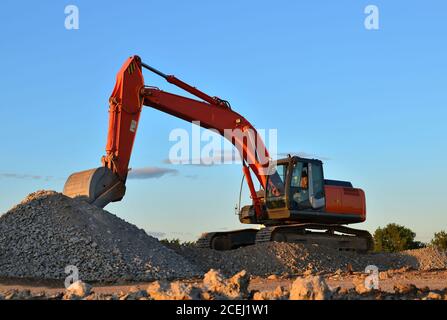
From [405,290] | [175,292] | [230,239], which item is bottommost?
[405,290]

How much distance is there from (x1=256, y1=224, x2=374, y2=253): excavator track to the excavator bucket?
4454mm

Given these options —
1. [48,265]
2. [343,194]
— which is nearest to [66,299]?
[48,265]

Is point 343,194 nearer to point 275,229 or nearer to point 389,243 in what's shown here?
point 275,229

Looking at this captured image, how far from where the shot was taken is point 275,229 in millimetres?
19422

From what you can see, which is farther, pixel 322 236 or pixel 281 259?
pixel 322 236

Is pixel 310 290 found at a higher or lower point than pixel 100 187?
lower

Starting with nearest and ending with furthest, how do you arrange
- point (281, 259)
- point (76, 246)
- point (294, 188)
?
1. point (76, 246)
2. point (281, 259)
3. point (294, 188)

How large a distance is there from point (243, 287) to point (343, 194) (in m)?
13.3

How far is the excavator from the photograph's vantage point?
1734cm

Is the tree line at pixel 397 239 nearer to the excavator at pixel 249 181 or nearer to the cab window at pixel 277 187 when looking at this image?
A: the excavator at pixel 249 181

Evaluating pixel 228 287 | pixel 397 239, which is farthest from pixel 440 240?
pixel 228 287

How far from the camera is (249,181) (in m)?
19.9

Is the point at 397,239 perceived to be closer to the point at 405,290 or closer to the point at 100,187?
the point at 100,187

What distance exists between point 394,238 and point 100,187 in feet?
55.0
